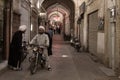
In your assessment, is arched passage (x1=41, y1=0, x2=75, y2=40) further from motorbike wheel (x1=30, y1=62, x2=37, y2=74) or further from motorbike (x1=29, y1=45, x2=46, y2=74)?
motorbike wheel (x1=30, y1=62, x2=37, y2=74)

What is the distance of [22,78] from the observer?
885cm

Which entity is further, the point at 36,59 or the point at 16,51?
the point at 16,51

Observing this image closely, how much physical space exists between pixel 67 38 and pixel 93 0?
23.5 metres

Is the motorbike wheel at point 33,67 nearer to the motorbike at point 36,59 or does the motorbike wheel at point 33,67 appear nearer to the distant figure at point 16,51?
the motorbike at point 36,59

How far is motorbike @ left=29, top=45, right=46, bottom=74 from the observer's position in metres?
10.1

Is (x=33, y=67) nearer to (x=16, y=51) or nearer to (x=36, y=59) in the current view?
(x=36, y=59)

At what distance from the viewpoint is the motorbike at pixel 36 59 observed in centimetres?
1013

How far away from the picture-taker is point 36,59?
33.6ft

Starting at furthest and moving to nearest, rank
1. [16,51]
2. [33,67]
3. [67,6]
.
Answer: [67,6]
[16,51]
[33,67]

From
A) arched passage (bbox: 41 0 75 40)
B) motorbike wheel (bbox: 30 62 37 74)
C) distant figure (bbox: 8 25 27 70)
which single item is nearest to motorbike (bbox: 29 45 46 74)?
motorbike wheel (bbox: 30 62 37 74)

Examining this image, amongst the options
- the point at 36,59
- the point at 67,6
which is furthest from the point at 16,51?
the point at 67,6

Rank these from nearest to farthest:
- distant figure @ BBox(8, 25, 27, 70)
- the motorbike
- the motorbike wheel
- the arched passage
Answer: the motorbike wheel, the motorbike, distant figure @ BBox(8, 25, 27, 70), the arched passage

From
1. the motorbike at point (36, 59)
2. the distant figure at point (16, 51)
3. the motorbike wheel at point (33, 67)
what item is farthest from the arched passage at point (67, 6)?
the motorbike wheel at point (33, 67)

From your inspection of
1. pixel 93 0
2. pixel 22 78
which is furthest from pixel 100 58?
pixel 22 78
